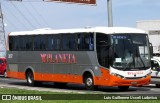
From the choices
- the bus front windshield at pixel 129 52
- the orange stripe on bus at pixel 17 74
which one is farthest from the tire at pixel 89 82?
the orange stripe on bus at pixel 17 74

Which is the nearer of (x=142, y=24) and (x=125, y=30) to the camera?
(x=125, y=30)

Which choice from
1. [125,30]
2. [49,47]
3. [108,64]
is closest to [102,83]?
[108,64]

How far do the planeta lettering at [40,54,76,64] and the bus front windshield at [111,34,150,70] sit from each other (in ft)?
10.3

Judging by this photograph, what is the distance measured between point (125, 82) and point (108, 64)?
3.95ft

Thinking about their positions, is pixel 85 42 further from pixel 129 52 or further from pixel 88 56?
pixel 129 52

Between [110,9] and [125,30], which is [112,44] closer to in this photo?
[125,30]

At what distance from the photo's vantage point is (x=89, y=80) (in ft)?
87.0

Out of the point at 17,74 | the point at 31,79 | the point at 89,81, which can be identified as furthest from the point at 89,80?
the point at 17,74

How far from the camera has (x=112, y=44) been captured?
2495 cm

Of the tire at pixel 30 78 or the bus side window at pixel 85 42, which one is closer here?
the bus side window at pixel 85 42

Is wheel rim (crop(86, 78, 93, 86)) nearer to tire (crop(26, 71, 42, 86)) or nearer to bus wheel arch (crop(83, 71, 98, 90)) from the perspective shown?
bus wheel arch (crop(83, 71, 98, 90))

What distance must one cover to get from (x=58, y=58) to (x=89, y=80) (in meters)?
2.88

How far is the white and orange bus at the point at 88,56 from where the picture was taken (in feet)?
82.2

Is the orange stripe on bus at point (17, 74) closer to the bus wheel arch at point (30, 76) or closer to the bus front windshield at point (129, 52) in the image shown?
the bus wheel arch at point (30, 76)
